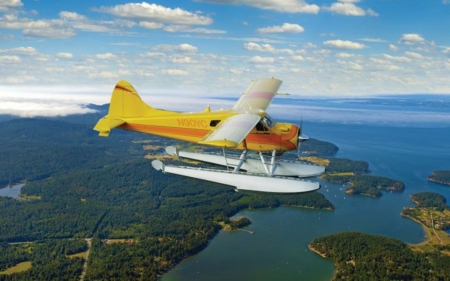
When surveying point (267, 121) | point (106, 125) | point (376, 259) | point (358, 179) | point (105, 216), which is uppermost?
point (267, 121)

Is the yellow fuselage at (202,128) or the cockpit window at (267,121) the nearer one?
the cockpit window at (267,121)

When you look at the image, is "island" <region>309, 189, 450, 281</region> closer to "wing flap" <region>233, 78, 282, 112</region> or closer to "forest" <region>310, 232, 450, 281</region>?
"forest" <region>310, 232, 450, 281</region>

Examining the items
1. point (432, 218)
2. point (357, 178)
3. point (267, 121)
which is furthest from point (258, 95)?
point (357, 178)

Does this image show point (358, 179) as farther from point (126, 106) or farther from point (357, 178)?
point (126, 106)

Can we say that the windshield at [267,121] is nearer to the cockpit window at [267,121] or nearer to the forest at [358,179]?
the cockpit window at [267,121]

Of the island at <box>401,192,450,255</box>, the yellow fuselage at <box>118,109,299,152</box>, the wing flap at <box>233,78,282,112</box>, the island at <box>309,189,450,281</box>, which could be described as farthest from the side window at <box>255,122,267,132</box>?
the island at <box>401,192,450,255</box>

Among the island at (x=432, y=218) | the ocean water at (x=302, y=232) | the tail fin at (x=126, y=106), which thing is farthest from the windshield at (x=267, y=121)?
the island at (x=432, y=218)

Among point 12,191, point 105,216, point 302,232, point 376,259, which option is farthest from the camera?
point 12,191

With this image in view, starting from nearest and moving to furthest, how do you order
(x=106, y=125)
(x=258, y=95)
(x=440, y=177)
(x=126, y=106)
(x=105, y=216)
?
(x=106, y=125) → (x=126, y=106) → (x=258, y=95) → (x=105, y=216) → (x=440, y=177)
